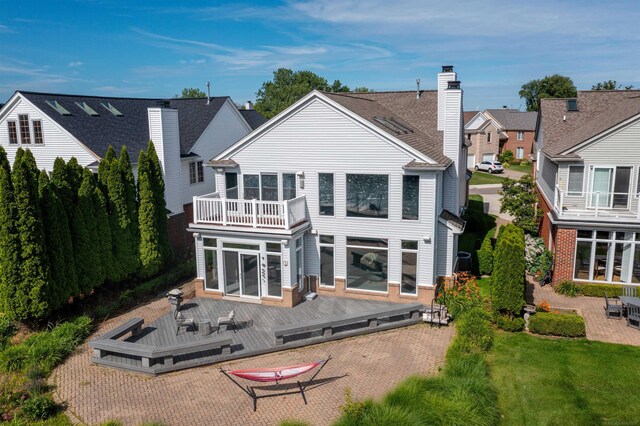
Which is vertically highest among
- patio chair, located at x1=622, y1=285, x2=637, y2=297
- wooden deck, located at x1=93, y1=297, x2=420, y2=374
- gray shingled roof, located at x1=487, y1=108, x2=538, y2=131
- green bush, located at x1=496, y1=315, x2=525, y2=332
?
gray shingled roof, located at x1=487, y1=108, x2=538, y2=131

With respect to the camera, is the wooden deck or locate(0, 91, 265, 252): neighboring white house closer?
the wooden deck

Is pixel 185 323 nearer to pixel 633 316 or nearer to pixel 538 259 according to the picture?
pixel 538 259

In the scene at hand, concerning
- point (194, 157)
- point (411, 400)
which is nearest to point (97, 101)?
point (194, 157)

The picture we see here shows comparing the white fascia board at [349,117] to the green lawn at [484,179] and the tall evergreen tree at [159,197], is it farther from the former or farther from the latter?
the green lawn at [484,179]

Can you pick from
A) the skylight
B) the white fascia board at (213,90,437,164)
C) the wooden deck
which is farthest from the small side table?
the skylight

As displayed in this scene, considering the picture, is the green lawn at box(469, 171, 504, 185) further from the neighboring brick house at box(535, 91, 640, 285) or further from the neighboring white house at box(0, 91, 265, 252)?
the neighboring white house at box(0, 91, 265, 252)

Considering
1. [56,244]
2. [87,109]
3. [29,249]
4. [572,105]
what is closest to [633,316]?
[572,105]

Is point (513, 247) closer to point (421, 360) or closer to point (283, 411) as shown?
point (421, 360)
